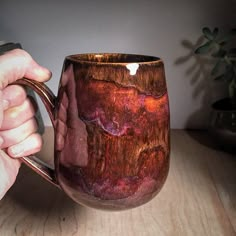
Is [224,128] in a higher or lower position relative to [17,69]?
lower

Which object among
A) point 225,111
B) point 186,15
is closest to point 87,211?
point 225,111

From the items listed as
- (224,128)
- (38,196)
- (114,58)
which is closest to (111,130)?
(114,58)

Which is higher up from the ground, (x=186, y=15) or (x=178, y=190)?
(x=186, y=15)

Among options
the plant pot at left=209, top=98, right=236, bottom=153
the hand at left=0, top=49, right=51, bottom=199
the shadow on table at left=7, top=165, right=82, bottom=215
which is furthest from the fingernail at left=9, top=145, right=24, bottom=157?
the plant pot at left=209, top=98, right=236, bottom=153

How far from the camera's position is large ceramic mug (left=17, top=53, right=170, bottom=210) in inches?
12.5

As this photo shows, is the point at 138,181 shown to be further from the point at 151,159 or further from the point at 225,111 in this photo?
the point at 225,111

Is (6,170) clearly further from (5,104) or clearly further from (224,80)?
(224,80)

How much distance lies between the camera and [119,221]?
0.44 metres

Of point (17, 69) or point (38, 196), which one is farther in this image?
point (38, 196)

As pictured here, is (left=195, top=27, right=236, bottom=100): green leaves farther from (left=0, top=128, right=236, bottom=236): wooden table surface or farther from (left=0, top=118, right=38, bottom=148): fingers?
(left=0, top=118, right=38, bottom=148): fingers

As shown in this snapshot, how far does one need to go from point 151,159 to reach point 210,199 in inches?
7.6

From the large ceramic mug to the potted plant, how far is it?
31cm

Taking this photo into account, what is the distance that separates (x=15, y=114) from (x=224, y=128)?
0.38 meters

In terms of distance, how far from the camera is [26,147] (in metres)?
0.40
